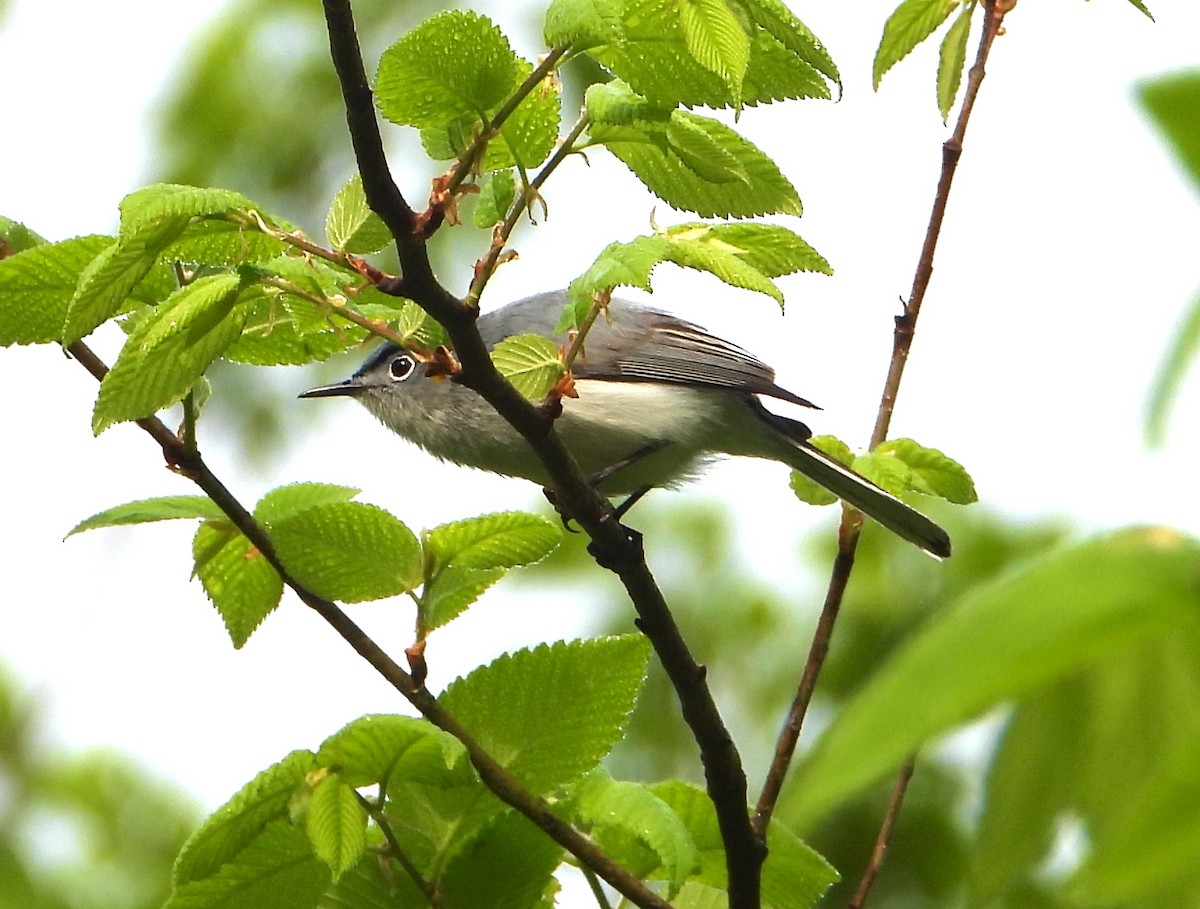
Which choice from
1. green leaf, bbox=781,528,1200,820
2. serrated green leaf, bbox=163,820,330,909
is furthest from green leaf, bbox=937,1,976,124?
green leaf, bbox=781,528,1200,820

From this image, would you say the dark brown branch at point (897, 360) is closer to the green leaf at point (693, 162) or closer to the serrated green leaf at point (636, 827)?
the serrated green leaf at point (636, 827)

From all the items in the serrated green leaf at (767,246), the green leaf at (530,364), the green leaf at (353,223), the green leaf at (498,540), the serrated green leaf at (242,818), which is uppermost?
the green leaf at (353,223)

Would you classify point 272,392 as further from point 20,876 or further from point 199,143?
point 20,876

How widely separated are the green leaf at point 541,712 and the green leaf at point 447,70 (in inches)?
22.9

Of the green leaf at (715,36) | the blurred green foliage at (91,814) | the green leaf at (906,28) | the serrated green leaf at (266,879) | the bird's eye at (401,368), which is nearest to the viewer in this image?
the green leaf at (715,36)

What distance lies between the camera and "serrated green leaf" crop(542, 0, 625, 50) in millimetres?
1255

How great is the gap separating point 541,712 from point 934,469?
85 cm

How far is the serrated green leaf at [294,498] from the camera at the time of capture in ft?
5.44

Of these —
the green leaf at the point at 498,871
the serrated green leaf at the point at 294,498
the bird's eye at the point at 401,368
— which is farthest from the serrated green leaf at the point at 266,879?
the bird's eye at the point at 401,368

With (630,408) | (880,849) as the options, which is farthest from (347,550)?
(630,408)

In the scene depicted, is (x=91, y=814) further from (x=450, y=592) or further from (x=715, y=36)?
(x=715, y=36)

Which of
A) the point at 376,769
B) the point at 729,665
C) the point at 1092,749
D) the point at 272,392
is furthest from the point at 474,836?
the point at 272,392

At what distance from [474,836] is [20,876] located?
5.47ft

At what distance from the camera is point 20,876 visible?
2746 mm
